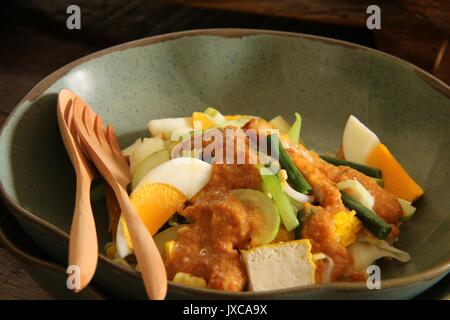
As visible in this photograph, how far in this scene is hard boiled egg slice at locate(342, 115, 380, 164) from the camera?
1906 millimetres

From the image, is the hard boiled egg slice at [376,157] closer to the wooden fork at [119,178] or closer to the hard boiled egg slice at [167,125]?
the hard boiled egg slice at [167,125]

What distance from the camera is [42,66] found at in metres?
2.67

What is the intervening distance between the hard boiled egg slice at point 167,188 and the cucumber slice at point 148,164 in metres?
0.05

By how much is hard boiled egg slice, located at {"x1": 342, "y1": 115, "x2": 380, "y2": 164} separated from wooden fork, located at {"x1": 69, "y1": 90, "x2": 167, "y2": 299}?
0.68 metres

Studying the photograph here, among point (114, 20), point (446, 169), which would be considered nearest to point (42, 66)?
point (114, 20)

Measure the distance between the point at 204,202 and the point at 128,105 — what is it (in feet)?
2.08

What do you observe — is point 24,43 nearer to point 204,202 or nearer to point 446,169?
point 204,202

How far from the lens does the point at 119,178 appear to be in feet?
5.68

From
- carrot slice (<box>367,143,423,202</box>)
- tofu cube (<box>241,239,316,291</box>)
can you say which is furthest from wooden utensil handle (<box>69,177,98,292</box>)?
carrot slice (<box>367,143,423,202</box>)

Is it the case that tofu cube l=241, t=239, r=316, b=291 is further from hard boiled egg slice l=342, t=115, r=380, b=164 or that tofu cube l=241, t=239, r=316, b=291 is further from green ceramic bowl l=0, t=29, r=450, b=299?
hard boiled egg slice l=342, t=115, r=380, b=164

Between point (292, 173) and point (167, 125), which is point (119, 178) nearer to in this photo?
point (167, 125)

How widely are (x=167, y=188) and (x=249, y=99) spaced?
662 mm

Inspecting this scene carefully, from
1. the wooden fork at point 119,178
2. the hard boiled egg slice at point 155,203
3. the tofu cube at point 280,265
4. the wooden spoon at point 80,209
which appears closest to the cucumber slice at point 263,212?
the tofu cube at point 280,265

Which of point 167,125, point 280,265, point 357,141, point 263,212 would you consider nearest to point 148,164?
point 167,125
